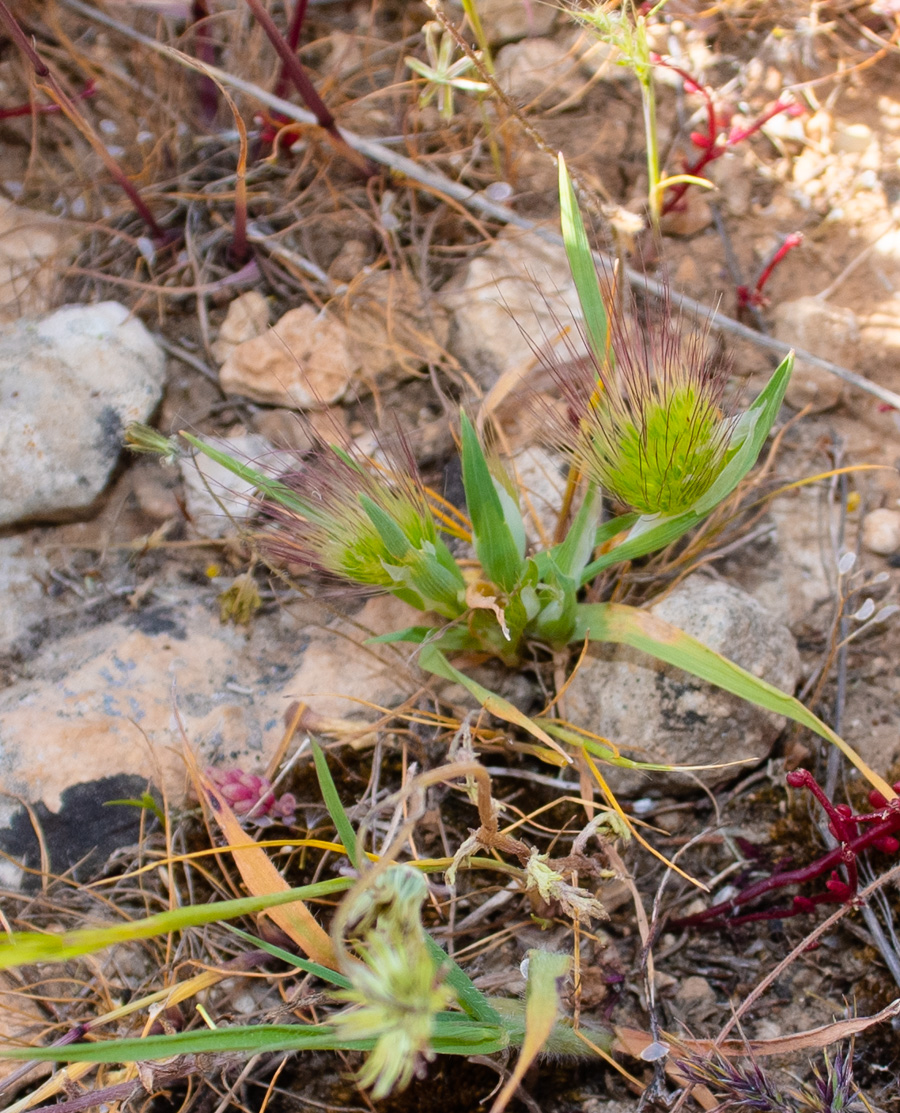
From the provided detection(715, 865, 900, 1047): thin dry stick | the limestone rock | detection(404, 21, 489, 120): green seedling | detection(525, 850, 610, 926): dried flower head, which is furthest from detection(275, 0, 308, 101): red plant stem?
detection(715, 865, 900, 1047): thin dry stick

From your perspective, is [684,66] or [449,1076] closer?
[449,1076]

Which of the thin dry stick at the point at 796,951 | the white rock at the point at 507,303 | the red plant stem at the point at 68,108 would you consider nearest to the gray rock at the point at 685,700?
the thin dry stick at the point at 796,951

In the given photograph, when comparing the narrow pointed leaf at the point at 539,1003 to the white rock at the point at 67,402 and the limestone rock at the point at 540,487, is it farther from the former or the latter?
the white rock at the point at 67,402

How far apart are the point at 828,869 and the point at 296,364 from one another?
1223mm

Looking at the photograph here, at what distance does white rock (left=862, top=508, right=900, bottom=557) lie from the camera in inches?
58.2

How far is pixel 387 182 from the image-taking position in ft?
5.62

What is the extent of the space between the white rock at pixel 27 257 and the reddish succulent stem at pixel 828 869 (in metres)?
1.64

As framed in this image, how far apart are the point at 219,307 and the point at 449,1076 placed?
1407 mm

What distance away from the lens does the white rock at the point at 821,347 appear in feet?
5.17

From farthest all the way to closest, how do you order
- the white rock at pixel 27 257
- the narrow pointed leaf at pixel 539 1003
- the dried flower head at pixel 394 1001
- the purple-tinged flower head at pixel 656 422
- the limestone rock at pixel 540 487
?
the white rock at pixel 27 257 → the limestone rock at pixel 540 487 → the purple-tinged flower head at pixel 656 422 → the narrow pointed leaf at pixel 539 1003 → the dried flower head at pixel 394 1001

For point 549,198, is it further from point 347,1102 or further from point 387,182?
point 347,1102

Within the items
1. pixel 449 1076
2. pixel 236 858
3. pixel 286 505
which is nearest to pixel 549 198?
pixel 286 505

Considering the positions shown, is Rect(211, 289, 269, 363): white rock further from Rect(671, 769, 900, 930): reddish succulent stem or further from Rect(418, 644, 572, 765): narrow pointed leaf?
Rect(671, 769, 900, 930): reddish succulent stem

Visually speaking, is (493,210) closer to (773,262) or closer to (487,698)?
(773,262)
